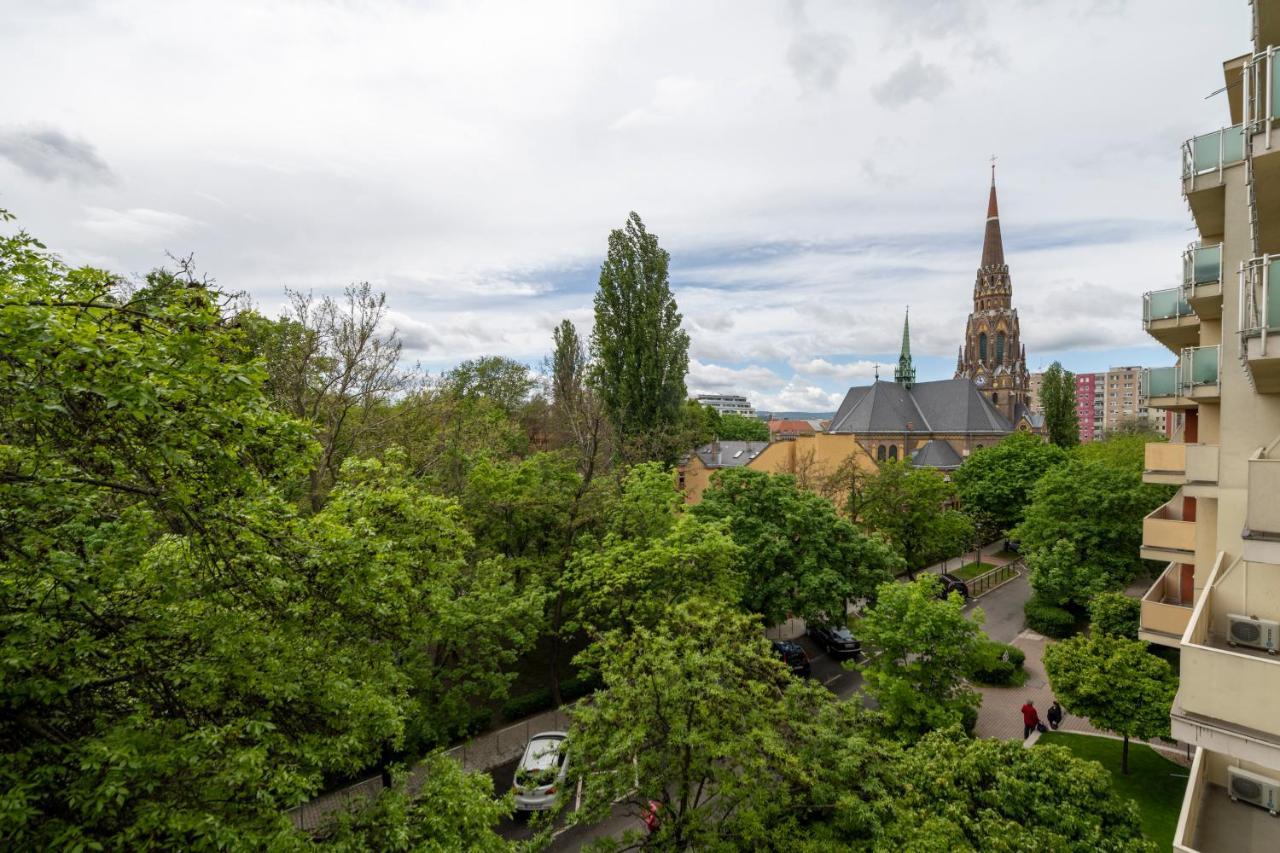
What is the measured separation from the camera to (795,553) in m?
21.1

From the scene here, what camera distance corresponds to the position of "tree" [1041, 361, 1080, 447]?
56.4 metres

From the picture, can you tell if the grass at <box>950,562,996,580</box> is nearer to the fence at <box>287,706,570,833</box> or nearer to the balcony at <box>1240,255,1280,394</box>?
the fence at <box>287,706,570,833</box>

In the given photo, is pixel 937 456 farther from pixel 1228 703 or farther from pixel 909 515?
pixel 1228 703

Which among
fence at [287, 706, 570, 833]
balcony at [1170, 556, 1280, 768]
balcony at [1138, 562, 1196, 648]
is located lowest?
fence at [287, 706, 570, 833]

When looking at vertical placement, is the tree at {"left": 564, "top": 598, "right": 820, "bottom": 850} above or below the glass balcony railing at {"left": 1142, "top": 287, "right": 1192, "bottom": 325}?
below

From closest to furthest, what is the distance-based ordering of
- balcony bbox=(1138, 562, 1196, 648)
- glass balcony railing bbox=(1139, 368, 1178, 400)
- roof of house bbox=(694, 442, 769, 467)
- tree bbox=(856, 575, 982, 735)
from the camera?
balcony bbox=(1138, 562, 1196, 648) → glass balcony railing bbox=(1139, 368, 1178, 400) → tree bbox=(856, 575, 982, 735) → roof of house bbox=(694, 442, 769, 467)

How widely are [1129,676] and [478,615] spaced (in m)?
15.8

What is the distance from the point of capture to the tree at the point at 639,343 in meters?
30.5

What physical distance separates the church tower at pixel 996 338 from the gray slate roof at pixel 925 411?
12909 millimetres

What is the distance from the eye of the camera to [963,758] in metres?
9.14

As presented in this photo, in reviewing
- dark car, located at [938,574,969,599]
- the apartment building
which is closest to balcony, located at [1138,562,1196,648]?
the apartment building

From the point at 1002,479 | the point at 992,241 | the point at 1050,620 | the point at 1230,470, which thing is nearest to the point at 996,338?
the point at 992,241

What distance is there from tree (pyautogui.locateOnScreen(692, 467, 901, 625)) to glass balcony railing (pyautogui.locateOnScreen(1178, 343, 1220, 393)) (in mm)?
11205

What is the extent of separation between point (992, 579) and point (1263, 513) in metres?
33.8
